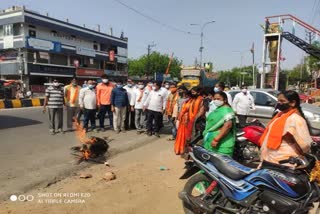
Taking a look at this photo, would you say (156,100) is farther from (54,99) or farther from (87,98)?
(54,99)

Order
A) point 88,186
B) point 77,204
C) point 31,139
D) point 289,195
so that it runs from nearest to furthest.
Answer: point 289,195 < point 77,204 < point 88,186 < point 31,139

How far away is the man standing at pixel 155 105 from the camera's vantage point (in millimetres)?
9977

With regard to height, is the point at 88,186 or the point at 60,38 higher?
the point at 60,38

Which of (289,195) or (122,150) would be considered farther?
(122,150)

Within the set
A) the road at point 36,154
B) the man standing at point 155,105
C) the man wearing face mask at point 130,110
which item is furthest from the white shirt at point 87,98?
the man standing at point 155,105

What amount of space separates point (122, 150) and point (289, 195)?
5337 mm

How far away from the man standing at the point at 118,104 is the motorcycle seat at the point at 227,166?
6.45m

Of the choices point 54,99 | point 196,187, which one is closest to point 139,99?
point 54,99

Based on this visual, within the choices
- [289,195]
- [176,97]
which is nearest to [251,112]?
[176,97]

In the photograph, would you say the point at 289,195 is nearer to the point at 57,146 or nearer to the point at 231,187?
the point at 231,187

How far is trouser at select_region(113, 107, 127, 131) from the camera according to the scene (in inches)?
412

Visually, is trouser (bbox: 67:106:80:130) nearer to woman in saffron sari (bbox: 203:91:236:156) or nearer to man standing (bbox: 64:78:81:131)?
man standing (bbox: 64:78:81:131)

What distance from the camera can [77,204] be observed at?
4.73m

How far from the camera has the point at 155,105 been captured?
998 cm
